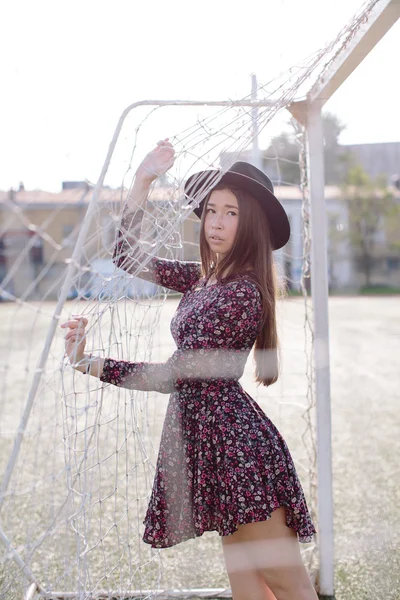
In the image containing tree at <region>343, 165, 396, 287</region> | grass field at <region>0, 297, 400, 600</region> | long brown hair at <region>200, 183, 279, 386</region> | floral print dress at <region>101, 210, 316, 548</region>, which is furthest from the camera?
tree at <region>343, 165, 396, 287</region>

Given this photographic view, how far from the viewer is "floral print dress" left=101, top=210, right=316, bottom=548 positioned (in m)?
1.58

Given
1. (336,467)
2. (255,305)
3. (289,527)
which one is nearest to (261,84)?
(255,305)

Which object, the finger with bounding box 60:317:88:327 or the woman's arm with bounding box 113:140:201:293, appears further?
the woman's arm with bounding box 113:140:201:293

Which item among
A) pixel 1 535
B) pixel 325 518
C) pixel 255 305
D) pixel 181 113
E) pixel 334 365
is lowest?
pixel 334 365

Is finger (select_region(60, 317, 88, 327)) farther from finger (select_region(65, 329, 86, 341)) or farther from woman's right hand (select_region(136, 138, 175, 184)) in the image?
woman's right hand (select_region(136, 138, 175, 184))

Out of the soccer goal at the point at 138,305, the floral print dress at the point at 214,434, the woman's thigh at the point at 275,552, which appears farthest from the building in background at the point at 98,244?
the woman's thigh at the point at 275,552

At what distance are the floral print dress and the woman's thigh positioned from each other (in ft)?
0.11

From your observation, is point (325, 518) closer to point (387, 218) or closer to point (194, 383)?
point (194, 383)

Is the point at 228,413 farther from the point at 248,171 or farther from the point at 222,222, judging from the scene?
the point at 248,171

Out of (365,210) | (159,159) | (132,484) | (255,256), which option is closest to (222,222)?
(255,256)

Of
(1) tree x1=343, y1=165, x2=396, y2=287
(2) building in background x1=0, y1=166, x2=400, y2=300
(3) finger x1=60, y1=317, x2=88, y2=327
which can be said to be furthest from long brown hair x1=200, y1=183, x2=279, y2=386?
(1) tree x1=343, y1=165, x2=396, y2=287

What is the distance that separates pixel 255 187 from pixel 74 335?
583 mm

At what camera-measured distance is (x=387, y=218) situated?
84.1 feet

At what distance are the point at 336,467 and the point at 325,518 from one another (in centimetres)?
143
